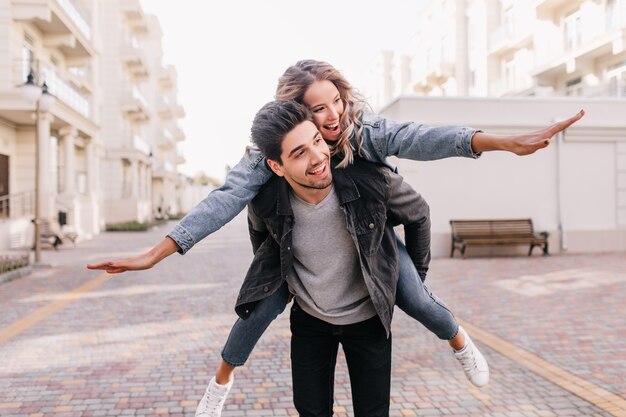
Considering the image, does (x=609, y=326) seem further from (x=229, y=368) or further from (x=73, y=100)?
(x=73, y=100)

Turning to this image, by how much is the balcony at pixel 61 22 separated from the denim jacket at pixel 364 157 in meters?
19.2

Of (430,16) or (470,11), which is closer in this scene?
(470,11)

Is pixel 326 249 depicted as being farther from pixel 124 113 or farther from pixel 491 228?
pixel 124 113

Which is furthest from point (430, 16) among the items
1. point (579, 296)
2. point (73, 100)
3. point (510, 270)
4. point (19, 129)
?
point (579, 296)

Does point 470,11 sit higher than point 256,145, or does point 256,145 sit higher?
point 470,11

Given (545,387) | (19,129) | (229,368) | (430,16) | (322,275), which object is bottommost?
(545,387)

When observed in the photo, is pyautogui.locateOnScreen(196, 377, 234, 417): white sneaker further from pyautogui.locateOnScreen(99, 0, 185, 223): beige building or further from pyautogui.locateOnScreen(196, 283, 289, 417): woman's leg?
pyautogui.locateOnScreen(99, 0, 185, 223): beige building

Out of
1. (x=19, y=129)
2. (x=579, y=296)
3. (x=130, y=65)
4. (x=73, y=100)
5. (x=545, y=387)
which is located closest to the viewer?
(x=545, y=387)

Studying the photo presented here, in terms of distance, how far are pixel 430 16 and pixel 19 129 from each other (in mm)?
26610

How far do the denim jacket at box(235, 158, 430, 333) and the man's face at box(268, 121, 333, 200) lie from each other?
0.13 metres

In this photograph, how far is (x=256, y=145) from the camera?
2252mm

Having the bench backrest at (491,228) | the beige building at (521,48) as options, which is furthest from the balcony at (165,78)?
the bench backrest at (491,228)

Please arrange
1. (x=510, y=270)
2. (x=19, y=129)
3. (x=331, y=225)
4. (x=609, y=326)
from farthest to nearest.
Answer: (x=19, y=129) < (x=510, y=270) < (x=609, y=326) < (x=331, y=225)

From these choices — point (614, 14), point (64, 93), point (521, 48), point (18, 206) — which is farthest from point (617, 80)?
point (18, 206)
